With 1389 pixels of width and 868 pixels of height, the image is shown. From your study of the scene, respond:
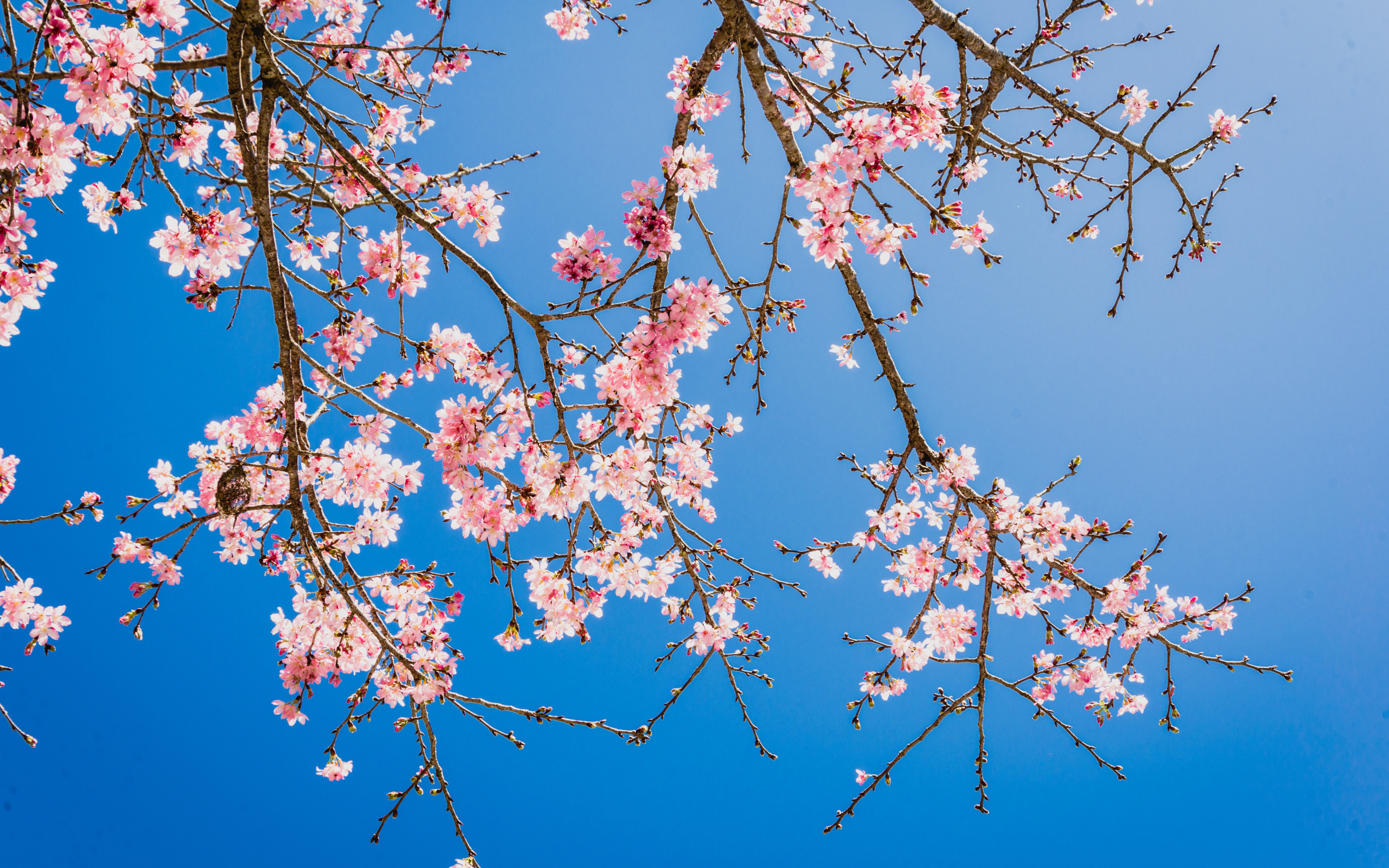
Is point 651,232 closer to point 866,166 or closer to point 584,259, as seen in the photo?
point 584,259

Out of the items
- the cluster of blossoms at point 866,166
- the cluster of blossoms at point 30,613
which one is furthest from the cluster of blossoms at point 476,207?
the cluster of blossoms at point 30,613

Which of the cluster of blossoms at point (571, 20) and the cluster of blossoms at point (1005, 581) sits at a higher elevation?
the cluster of blossoms at point (571, 20)

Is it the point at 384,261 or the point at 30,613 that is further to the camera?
the point at 30,613

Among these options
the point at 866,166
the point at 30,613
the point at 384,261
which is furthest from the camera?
the point at 30,613

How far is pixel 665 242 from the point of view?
248 centimetres

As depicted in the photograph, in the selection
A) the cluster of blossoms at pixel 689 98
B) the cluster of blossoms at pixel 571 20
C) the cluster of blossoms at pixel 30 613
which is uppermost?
the cluster of blossoms at pixel 571 20

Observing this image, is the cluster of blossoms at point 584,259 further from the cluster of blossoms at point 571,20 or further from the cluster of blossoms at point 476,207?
the cluster of blossoms at point 571,20

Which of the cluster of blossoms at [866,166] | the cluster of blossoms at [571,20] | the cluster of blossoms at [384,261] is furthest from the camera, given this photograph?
the cluster of blossoms at [571,20]

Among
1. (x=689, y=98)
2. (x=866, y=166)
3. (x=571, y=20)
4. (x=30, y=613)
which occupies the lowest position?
(x=30, y=613)

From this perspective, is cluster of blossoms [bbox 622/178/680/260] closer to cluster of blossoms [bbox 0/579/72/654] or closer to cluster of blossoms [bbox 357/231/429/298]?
cluster of blossoms [bbox 357/231/429/298]

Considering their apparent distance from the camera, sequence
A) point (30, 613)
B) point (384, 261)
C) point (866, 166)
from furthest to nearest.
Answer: point (30, 613) < point (384, 261) < point (866, 166)

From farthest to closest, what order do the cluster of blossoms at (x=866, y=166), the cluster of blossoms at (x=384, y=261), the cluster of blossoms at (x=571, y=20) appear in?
the cluster of blossoms at (x=571, y=20), the cluster of blossoms at (x=384, y=261), the cluster of blossoms at (x=866, y=166)

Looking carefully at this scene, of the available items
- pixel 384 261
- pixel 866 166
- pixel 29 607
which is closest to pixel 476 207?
pixel 384 261

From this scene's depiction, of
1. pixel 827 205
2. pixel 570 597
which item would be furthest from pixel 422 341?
pixel 827 205
